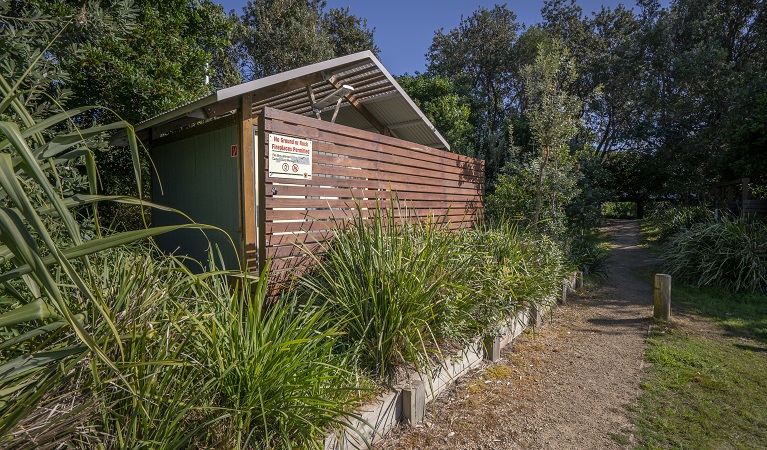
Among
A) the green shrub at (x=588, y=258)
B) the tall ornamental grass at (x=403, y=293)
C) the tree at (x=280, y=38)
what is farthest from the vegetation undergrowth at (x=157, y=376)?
the tree at (x=280, y=38)

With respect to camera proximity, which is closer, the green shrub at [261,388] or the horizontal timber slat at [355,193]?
the green shrub at [261,388]

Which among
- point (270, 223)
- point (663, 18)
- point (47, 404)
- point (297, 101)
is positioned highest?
point (663, 18)

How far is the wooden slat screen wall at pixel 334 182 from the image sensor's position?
375 cm

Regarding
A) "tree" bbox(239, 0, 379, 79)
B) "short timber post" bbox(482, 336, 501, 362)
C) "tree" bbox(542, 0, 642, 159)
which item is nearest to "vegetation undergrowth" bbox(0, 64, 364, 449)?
"short timber post" bbox(482, 336, 501, 362)

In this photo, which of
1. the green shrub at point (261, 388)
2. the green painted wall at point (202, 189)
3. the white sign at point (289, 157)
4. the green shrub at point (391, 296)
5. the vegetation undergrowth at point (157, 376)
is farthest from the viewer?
the green painted wall at point (202, 189)

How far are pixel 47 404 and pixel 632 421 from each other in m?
3.53

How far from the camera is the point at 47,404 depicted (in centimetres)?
157

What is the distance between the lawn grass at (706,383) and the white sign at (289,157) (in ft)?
11.5

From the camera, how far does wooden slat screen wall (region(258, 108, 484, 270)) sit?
375 centimetres

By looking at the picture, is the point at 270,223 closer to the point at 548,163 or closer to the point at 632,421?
the point at 632,421

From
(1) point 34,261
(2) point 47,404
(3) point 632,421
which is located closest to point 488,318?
(3) point 632,421

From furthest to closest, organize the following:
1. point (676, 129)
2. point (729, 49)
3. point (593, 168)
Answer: point (729, 49)
point (676, 129)
point (593, 168)

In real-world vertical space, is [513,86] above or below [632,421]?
above

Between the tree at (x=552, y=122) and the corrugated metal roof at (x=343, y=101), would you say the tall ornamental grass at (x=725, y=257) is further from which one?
the corrugated metal roof at (x=343, y=101)
